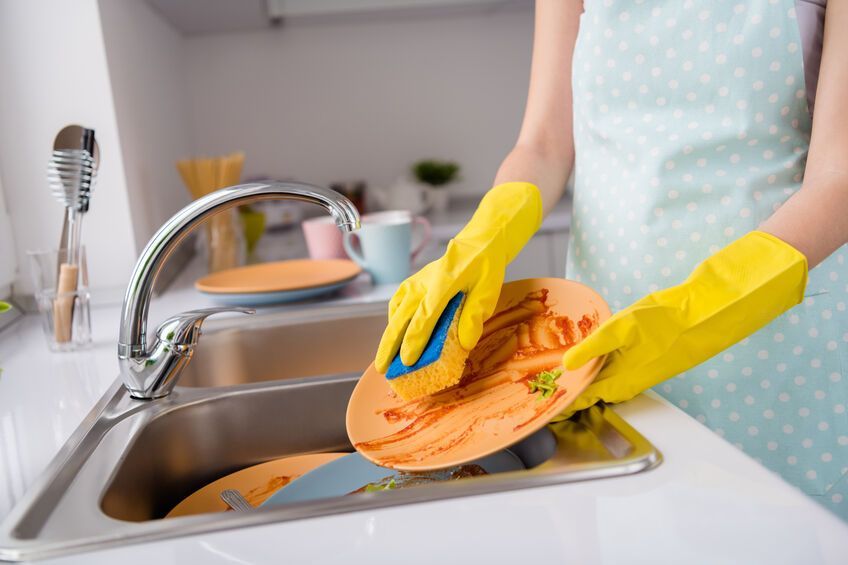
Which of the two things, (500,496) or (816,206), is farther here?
(816,206)

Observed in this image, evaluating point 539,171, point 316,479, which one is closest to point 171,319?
point 316,479

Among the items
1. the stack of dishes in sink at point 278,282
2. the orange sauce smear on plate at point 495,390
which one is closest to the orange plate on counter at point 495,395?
the orange sauce smear on plate at point 495,390

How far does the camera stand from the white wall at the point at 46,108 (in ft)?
4.52

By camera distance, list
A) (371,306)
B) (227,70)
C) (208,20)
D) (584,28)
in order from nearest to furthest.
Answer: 1. (584,28)
2. (371,306)
3. (208,20)
4. (227,70)

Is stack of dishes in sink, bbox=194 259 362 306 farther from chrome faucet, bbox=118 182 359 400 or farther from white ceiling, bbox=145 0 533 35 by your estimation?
white ceiling, bbox=145 0 533 35

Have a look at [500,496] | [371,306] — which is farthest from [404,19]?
[500,496]

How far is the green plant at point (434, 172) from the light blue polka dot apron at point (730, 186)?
1.68m

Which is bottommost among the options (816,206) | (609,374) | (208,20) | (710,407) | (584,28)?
(710,407)

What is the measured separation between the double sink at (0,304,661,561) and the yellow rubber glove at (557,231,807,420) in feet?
0.13

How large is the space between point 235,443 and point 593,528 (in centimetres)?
51

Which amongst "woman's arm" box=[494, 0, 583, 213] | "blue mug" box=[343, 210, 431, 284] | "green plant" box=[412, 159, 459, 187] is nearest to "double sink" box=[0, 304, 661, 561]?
"blue mug" box=[343, 210, 431, 284]

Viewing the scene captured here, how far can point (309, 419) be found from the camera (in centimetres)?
93

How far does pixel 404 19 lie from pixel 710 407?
2.09 metres

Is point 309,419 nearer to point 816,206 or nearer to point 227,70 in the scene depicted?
point 816,206
